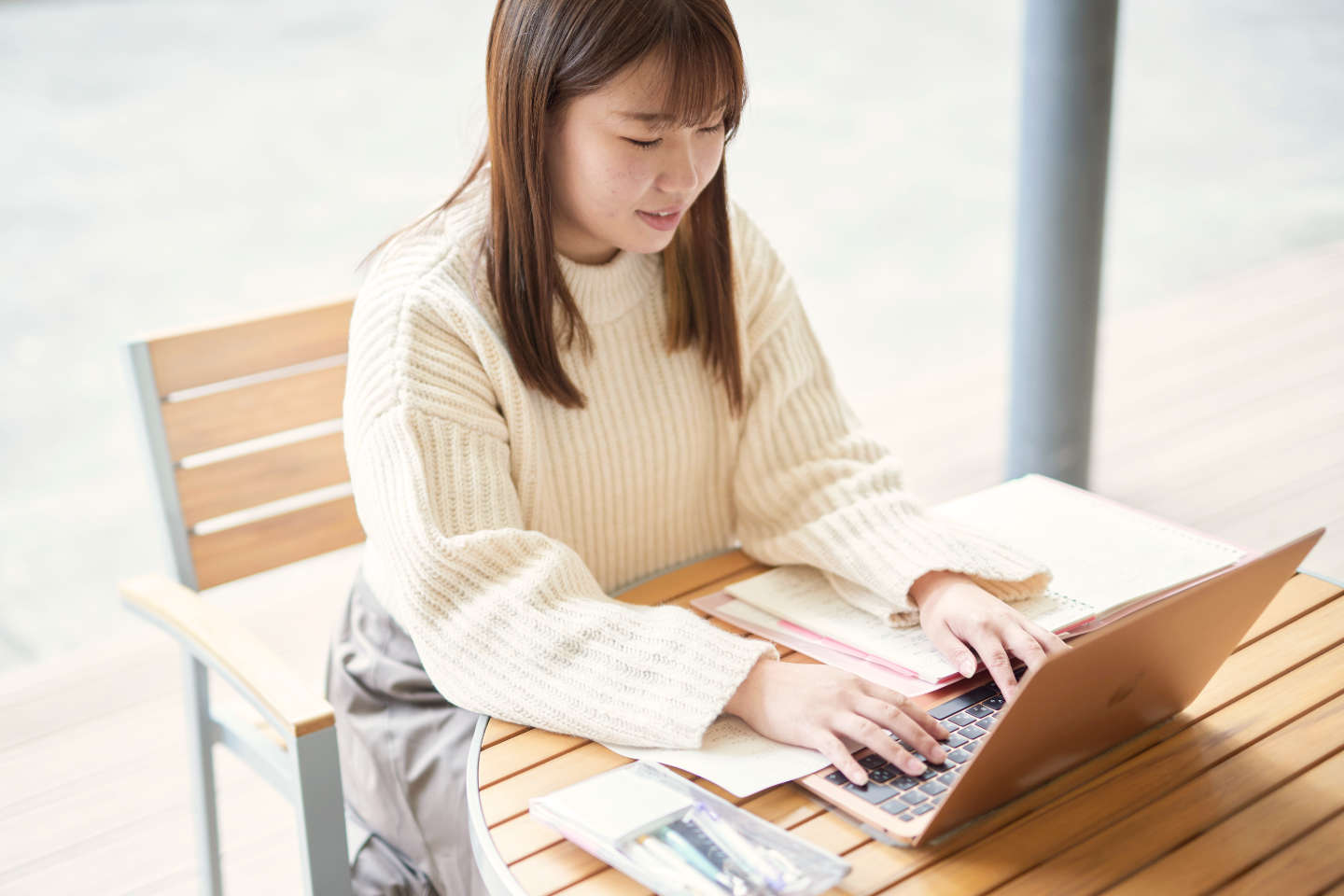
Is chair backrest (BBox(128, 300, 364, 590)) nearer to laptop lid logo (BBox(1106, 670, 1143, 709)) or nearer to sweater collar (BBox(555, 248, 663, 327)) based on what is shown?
sweater collar (BBox(555, 248, 663, 327))

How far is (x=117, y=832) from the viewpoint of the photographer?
82.0 inches

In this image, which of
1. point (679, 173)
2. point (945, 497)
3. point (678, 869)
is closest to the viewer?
point (678, 869)

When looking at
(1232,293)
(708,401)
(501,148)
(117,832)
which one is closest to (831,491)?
(708,401)

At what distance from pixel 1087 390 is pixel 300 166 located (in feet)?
13.9

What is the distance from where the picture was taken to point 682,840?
2.83 ft

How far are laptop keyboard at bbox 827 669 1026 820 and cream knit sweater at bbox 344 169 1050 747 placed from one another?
0.43 feet

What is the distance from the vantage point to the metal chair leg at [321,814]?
1.07 m

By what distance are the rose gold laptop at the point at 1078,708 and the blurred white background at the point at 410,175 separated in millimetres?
1878

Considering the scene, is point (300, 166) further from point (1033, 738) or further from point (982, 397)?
point (1033, 738)

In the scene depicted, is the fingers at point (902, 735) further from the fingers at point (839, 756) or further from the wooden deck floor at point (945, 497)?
the wooden deck floor at point (945, 497)

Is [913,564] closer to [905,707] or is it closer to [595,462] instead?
[905,707]

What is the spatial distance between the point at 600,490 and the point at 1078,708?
63 cm

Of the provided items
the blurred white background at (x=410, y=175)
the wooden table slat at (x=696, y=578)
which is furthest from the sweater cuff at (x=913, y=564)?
the blurred white background at (x=410, y=175)

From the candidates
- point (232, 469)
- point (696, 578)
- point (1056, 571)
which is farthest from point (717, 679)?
point (232, 469)
